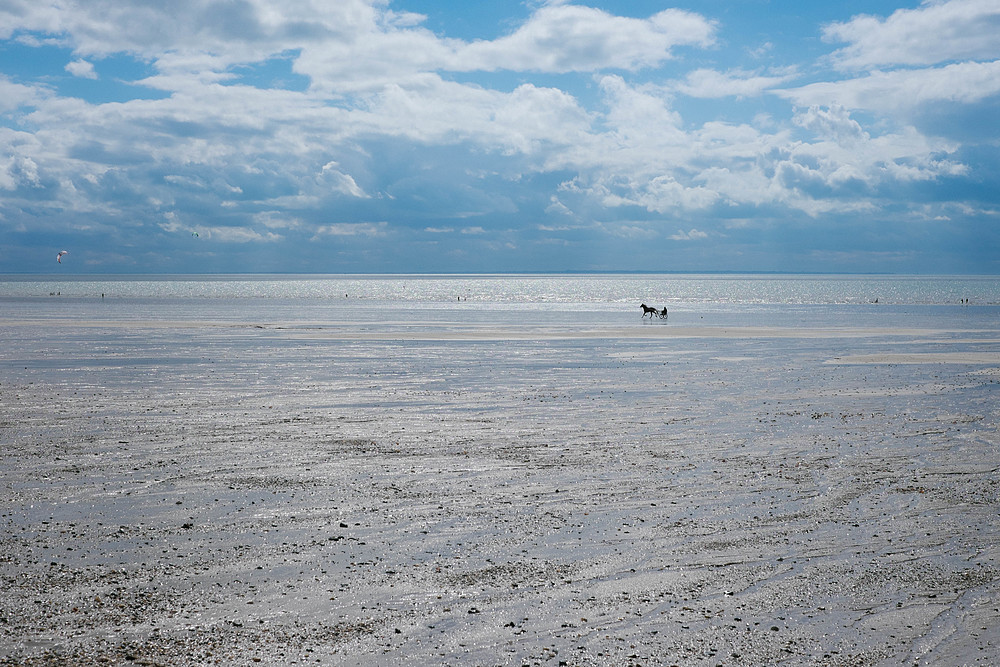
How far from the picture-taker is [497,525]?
12.1 meters

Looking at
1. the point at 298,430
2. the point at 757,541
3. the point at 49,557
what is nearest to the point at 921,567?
the point at 757,541

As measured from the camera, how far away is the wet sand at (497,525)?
8367 millimetres

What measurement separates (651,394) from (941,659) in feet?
60.6

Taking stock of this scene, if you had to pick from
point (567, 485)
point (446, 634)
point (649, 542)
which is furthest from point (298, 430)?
point (446, 634)

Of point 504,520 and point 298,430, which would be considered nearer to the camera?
point 504,520

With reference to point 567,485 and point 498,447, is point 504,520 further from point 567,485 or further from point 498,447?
point 498,447

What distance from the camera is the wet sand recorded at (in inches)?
329

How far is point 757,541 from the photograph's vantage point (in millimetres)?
11422

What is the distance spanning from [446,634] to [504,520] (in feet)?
13.1

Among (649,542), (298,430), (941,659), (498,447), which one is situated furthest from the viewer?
(298,430)

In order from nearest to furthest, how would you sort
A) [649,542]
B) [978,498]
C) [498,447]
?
1. [649,542]
2. [978,498]
3. [498,447]

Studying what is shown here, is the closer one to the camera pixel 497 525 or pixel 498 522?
pixel 497 525

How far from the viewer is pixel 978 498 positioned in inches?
543

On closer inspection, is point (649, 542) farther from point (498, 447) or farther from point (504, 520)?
point (498, 447)
